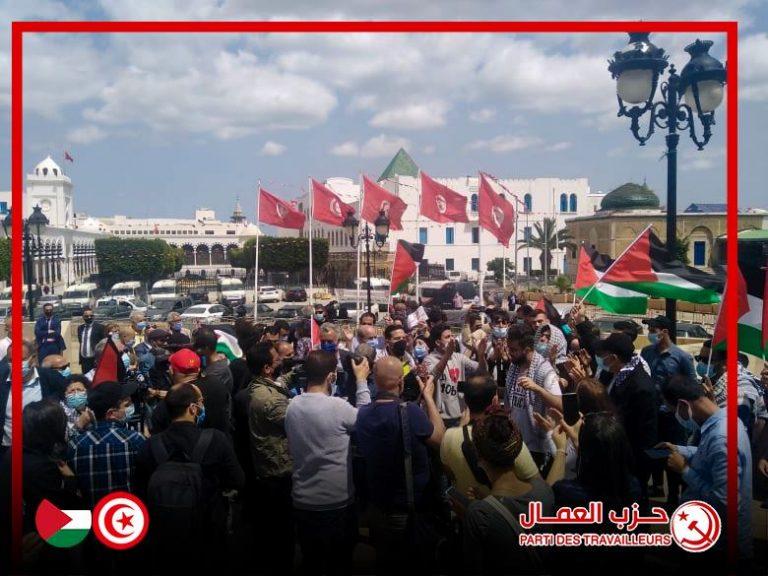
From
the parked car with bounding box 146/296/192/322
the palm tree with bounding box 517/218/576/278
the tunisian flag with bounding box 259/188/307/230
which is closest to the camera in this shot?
the tunisian flag with bounding box 259/188/307/230

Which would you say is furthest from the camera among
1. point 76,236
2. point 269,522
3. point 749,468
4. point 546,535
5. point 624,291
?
point 76,236

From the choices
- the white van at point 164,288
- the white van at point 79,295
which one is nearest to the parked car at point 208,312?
the white van at point 79,295

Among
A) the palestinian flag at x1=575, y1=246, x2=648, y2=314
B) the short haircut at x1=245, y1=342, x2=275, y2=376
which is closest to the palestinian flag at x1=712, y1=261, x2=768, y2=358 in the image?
the palestinian flag at x1=575, y1=246, x2=648, y2=314

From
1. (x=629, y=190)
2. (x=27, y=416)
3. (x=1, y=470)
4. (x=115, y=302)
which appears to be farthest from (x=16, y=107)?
(x=629, y=190)

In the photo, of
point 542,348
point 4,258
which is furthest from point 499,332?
point 4,258

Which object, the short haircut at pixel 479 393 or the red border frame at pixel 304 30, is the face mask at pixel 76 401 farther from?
the short haircut at pixel 479 393

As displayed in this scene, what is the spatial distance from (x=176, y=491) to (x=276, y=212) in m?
12.8

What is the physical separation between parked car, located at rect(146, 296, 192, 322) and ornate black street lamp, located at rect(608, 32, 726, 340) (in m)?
23.3

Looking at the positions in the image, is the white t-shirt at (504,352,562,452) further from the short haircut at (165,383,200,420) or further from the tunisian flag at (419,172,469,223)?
the tunisian flag at (419,172,469,223)

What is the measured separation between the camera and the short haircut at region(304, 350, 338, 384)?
3.87 metres

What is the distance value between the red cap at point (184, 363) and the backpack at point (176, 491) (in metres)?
1.24

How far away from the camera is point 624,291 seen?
7863 millimetres

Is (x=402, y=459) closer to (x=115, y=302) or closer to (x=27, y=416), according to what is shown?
(x=27, y=416)

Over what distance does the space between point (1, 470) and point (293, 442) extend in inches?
62.3
